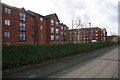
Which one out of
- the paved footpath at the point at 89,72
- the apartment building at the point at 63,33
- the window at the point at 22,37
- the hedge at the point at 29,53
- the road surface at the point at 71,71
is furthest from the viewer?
the apartment building at the point at 63,33

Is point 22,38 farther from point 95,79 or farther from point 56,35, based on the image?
point 95,79

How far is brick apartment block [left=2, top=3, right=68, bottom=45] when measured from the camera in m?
35.5

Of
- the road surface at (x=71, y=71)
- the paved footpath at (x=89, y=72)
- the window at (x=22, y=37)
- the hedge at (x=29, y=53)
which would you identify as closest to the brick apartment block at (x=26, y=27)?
the window at (x=22, y=37)

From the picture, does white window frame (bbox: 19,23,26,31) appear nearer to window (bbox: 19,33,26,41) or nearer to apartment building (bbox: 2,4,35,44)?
apartment building (bbox: 2,4,35,44)

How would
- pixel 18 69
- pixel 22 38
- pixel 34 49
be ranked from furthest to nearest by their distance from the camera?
pixel 22 38 → pixel 34 49 → pixel 18 69

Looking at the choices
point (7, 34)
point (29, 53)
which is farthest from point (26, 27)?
point (29, 53)

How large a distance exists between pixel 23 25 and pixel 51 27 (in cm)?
1482

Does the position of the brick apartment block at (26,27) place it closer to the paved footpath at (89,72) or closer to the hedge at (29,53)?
the hedge at (29,53)

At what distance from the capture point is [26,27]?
42375 mm

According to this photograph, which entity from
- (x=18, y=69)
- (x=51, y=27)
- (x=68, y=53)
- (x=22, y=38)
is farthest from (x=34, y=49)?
(x=51, y=27)

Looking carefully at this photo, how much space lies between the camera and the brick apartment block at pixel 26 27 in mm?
35469

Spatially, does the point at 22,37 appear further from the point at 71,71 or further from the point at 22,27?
the point at 71,71

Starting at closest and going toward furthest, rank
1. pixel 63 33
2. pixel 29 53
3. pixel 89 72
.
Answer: pixel 89 72 < pixel 29 53 < pixel 63 33

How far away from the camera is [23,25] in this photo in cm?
4106
